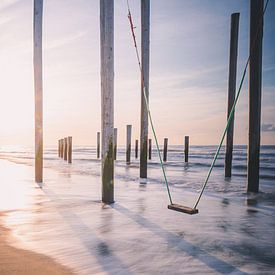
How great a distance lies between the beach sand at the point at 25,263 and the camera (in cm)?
235

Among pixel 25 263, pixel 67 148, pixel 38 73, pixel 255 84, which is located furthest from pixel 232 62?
pixel 67 148

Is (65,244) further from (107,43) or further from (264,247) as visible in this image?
(107,43)

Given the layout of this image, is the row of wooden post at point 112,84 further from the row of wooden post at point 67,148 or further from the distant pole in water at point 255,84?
the row of wooden post at point 67,148

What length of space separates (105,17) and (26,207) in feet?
11.7

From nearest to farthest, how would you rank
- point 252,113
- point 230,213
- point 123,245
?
point 123,245, point 230,213, point 252,113

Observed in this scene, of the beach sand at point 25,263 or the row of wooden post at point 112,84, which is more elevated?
the row of wooden post at point 112,84

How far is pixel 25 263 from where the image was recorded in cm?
249

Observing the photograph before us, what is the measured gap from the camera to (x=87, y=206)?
Answer: 5.04 metres

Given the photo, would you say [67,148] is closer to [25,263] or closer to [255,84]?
[255,84]

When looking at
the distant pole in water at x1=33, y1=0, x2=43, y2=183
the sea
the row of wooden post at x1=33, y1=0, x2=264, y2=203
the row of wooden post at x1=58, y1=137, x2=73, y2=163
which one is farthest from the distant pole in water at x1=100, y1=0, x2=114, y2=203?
the row of wooden post at x1=58, y1=137, x2=73, y2=163

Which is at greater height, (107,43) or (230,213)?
(107,43)

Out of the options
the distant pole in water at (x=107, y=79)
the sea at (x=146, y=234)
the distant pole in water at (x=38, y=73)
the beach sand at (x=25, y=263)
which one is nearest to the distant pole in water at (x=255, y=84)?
A: the sea at (x=146, y=234)

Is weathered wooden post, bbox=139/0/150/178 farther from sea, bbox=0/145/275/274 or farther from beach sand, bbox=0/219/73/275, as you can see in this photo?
beach sand, bbox=0/219/73/275

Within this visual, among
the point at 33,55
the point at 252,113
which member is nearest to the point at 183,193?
the point at 252,113
